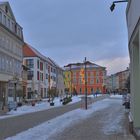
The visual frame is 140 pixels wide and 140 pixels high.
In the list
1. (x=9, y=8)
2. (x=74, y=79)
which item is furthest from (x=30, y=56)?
(x=74, y=79)

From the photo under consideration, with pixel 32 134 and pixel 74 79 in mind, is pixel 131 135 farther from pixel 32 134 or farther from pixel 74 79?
pixel 74 79

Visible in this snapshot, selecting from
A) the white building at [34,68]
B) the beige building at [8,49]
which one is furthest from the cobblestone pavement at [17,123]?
the white building at [34,68]

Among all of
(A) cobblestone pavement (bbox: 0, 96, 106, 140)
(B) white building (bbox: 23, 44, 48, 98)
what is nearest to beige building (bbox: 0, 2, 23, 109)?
(A) cobblestone pavement (bbox: 0, 96, 106, 140)

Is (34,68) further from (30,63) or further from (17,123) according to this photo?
(17,123)

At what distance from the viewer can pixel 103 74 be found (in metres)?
183

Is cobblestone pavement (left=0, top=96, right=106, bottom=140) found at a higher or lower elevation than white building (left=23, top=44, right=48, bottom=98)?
lower

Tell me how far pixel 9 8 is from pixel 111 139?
51.5 meters

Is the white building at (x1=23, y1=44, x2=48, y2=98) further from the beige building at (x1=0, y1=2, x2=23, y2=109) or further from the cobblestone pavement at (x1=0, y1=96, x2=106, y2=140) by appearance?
the cobblestone pavement at (x1=0, y1=96, x2=106, y2=140)

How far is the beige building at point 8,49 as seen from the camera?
2318 inches

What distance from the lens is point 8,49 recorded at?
62281mm

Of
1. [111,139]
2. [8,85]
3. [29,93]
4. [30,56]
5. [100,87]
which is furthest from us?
[100,87]

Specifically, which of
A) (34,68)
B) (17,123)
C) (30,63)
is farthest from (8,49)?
(30,63)

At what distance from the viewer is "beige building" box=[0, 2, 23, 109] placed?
193ft

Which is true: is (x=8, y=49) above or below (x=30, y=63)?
below
